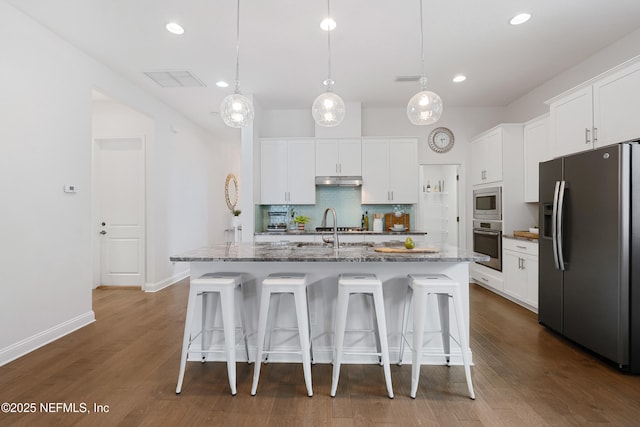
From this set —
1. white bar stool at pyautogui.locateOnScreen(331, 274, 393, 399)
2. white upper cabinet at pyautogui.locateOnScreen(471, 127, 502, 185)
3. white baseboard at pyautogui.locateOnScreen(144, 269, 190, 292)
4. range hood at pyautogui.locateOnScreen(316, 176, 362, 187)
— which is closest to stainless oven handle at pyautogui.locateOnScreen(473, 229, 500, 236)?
white upper cabinet at pyautogui.locateOnScreen(471, 127, 502, 185)

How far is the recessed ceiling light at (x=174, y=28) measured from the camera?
296cm

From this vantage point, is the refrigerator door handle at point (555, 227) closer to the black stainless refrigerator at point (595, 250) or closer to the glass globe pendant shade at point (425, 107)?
the black stainless refrigerator at point (595, 250)

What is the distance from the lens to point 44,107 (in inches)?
118

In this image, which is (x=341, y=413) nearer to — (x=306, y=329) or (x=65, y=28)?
(x=306, y=329)

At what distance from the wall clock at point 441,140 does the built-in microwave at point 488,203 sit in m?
0.89

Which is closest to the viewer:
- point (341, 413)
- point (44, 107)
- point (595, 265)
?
point (341, 413)

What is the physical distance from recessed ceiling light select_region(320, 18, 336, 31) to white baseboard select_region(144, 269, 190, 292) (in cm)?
429

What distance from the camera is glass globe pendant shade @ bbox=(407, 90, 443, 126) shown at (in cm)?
249

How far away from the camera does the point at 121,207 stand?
510 cm

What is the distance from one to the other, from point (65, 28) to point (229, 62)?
1527mm

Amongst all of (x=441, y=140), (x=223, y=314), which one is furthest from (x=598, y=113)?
(x=223, y=314)

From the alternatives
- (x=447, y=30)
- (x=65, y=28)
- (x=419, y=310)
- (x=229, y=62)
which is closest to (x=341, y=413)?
(x=419, y=310)

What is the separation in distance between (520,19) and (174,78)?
3.95 m

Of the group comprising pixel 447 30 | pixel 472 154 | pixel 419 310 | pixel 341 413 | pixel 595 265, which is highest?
pixel 447 30
